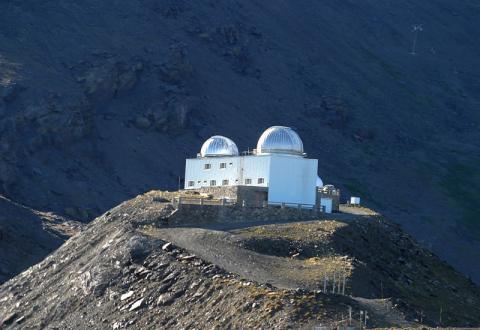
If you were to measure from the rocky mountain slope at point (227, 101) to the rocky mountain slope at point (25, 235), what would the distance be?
2.95 metres

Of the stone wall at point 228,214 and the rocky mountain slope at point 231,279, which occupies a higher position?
the stone wall at point 228,214

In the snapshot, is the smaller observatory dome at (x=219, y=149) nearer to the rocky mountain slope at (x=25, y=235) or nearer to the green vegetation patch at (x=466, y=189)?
the rocky mountain slope at (x=25, y=235)

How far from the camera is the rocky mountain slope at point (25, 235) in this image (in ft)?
342

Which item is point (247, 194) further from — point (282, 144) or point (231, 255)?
point (231, 255)

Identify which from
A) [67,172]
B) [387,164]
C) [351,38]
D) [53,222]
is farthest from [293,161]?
[351,38]

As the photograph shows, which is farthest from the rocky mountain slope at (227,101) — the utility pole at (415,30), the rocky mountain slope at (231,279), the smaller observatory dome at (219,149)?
the rocky mountain slope at (231,279)

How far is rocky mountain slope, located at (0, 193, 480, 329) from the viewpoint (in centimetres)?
6700

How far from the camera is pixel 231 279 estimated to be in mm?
70312

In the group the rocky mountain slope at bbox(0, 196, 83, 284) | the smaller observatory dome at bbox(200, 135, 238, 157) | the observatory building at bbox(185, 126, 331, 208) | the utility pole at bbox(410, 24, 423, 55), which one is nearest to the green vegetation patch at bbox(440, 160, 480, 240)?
the utility pole at bbox(410, 24, 423, 55)

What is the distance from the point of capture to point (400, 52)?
16525cm

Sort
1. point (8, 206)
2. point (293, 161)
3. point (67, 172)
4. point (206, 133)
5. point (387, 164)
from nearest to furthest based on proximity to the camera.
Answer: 1. point (293, 161)
2. point (8, 206)
3. point (67, 172)
4. point (206, 133)
5. point (387, 164)

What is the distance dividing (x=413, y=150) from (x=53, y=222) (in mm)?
44042

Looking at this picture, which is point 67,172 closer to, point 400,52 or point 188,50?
point 188,50

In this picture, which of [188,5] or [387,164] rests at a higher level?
[188,5]
